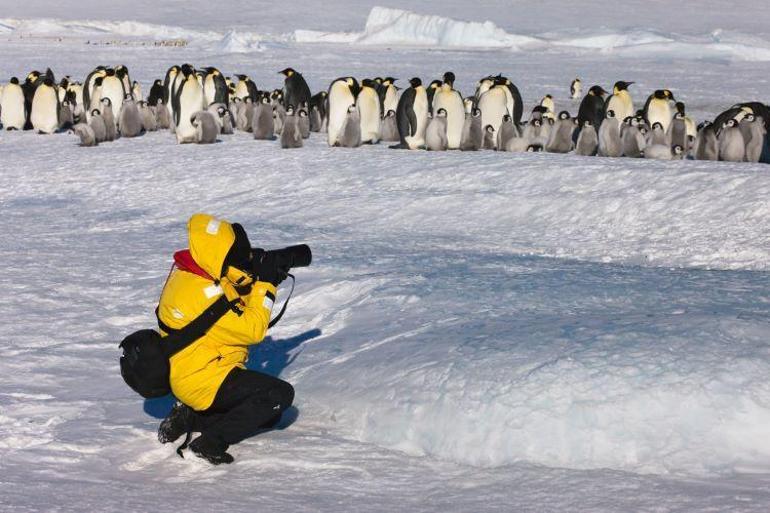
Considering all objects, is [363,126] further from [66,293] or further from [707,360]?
[707,360]

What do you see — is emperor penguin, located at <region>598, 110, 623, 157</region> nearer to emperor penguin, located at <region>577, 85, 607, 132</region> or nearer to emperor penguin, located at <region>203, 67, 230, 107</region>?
emperor penguin, located at <region>577, 85, 607, 132</region>

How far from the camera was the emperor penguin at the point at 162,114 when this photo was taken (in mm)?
15802

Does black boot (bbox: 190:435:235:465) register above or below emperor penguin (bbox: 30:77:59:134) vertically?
below

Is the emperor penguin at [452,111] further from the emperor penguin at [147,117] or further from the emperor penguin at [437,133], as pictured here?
the emperor penguin at [147,117]

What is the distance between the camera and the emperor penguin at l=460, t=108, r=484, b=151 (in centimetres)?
1204

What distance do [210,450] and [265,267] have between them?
61cm

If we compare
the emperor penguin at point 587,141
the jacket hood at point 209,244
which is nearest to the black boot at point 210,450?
the jacket hood at point 209,244

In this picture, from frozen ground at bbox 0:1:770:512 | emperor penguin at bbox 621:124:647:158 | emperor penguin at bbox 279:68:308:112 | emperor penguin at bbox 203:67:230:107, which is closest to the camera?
frozen ground at bbox 0:1:770:512

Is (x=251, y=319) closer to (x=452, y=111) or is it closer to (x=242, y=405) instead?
(x=242, y=405)

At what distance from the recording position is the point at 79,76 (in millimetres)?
27312

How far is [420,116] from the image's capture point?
13.0 m

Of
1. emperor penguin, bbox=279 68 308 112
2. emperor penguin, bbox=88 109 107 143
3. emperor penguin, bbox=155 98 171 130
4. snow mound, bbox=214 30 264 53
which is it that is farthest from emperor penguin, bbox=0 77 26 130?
snow mound, bbox=214 30 264 53

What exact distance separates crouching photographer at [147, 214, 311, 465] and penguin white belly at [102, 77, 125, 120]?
12995 mm

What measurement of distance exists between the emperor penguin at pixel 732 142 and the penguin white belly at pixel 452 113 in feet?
10.6
